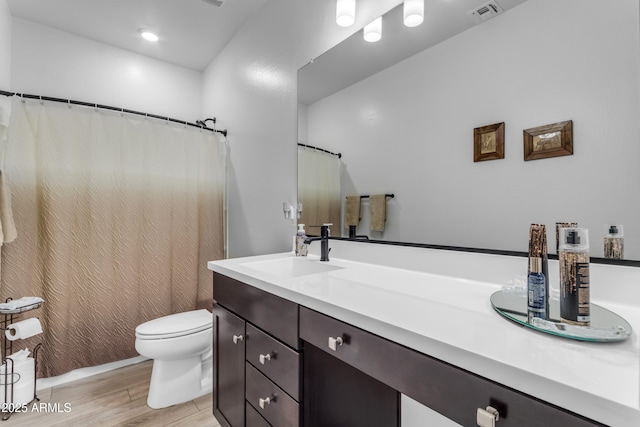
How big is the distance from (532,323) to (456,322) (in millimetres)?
144

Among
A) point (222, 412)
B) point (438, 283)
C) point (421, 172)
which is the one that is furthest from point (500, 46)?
point (222, 412)

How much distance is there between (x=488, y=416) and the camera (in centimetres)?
50

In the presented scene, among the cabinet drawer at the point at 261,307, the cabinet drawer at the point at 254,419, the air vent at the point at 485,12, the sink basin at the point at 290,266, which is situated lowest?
the cabinet drawer at the point at 254,419

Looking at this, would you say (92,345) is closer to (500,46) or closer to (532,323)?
(532,323)

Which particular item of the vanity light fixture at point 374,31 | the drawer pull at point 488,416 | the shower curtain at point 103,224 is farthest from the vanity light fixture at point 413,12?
the shower curtain at point 103,224

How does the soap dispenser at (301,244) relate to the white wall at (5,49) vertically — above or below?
below

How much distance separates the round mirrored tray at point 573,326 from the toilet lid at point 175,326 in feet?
5.18

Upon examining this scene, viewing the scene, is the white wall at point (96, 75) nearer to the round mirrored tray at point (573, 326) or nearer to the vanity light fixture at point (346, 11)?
the vanity light fixture at point (346, 11)

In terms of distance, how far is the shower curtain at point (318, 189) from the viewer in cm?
160

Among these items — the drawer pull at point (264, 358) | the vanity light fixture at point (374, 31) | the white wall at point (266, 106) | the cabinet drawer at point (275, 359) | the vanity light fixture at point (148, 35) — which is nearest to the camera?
the cabinet drawer at point (275, 359)

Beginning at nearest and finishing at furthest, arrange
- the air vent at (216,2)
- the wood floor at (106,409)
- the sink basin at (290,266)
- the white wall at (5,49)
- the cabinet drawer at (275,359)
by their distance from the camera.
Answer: the cabinet drawer at (275,359), the sink basin at (290,266), the wood floor at (106,409), the white wall at (5,49), the air vent at (216,2)

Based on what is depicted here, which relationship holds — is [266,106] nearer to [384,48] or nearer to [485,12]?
[384,48]

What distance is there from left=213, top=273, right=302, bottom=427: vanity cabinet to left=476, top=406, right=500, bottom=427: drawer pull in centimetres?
56

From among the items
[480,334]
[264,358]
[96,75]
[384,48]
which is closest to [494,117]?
[384,48]
